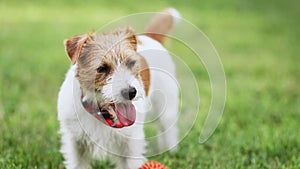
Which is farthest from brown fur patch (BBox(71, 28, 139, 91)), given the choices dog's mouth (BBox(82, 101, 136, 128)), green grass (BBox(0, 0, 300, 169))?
green grass (BBox(0, 0, 300, 169))

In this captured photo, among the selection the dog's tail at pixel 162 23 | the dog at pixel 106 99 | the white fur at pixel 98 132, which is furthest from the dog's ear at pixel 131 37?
the dog's tail at pixel 162 23

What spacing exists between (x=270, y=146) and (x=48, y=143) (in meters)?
2.36

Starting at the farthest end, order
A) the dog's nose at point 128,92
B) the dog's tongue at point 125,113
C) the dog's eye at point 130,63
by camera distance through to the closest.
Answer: the dog's eye at point 130,63 < the dog's tongue at point 125,113 < the dog's nose at point 128,92

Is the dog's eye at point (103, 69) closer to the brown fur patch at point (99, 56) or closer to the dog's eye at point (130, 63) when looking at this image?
the brown fur patch at point (99, 56)

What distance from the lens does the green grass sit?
5.11m

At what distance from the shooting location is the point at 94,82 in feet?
13.1

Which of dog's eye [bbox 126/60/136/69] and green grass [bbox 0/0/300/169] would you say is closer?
dog's eye [bbox 126/60/136/69]

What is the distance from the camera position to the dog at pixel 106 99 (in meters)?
3.91

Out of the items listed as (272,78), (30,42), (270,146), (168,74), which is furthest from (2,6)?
(270,146)

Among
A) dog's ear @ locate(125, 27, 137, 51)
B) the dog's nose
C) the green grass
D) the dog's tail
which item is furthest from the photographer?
the dog's tail

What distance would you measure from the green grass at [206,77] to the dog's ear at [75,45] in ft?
3.90

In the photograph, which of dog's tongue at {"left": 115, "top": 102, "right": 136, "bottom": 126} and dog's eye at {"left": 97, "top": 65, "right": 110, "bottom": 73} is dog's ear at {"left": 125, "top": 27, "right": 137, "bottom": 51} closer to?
dog's eye at {"left": 97, "top": 65, "right": 110, "bottom": 73}

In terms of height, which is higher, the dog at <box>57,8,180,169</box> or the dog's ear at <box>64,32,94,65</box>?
the dog's ear at <box>64,32,94,65</box>

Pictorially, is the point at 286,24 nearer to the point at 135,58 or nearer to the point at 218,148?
the point at 218,148
